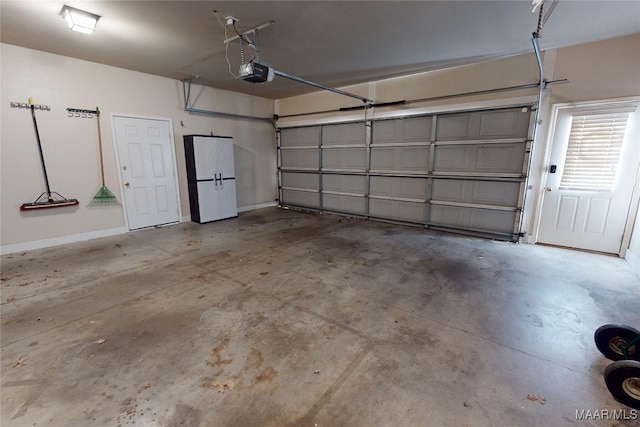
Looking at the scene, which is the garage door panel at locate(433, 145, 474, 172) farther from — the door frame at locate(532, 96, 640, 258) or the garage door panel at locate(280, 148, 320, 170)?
the garage door panel at locate(280, 148, 320, 170)

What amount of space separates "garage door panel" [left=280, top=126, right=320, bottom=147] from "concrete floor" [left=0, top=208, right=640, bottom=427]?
3.84m

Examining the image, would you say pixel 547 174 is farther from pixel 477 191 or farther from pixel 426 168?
pixel 426 168

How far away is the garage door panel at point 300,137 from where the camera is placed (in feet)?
23.3

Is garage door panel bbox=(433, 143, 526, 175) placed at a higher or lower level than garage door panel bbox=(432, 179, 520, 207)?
higher

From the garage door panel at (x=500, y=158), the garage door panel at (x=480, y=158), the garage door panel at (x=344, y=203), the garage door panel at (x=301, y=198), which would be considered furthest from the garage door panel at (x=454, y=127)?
the garage door panel at (x=301, y=198)

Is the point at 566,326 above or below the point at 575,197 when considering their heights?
below

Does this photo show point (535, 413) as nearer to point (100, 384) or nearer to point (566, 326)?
point (566, 326)

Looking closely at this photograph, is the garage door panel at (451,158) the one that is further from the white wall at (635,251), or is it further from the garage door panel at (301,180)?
the garage door panel at (301,180)

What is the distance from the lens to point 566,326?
2.41m

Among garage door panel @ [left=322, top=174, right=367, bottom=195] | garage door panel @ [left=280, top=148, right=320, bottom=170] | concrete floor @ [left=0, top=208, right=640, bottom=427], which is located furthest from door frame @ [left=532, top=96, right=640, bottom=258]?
garage door panel @ [left=280, top=148, right=320, bottom=170]

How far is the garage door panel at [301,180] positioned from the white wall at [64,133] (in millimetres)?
2796

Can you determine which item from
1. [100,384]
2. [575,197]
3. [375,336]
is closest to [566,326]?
[375,336]

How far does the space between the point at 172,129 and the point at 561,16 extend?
6490 mm

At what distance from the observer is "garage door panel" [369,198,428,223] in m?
5.71
